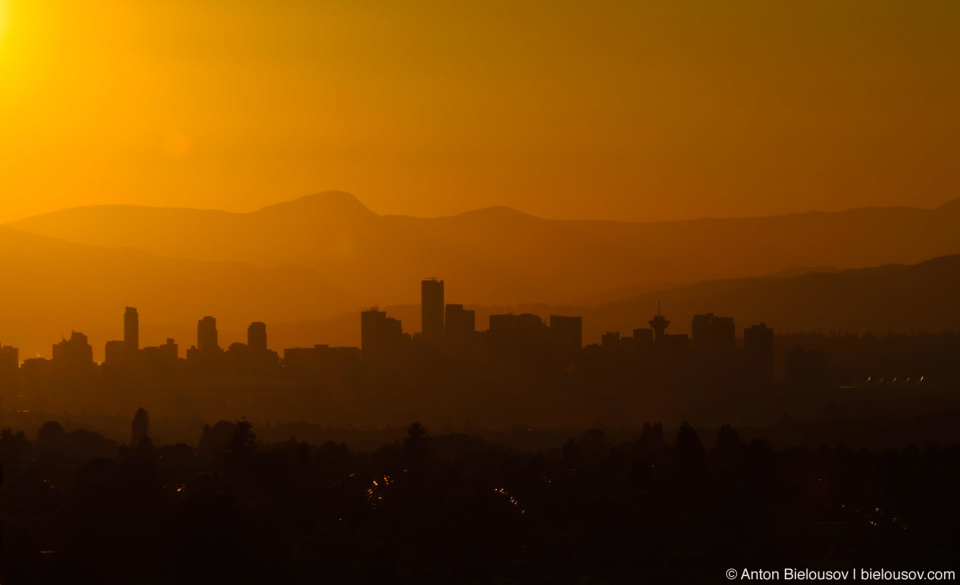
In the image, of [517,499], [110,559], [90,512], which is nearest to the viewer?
[110,559]

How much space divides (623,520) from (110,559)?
27680mm

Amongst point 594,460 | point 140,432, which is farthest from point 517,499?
point 140,432

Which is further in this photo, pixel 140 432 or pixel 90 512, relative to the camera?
pixel 140 432

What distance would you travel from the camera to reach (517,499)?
9069 centimetres

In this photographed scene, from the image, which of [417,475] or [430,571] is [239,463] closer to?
[417,475]

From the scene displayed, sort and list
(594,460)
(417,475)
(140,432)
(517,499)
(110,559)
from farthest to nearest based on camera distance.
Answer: (140,432)
(594,460)
(417,475)
(517,499)
(110,559)

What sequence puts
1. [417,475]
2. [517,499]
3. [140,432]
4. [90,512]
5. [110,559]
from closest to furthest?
[110,559] < [90,512] < [517,499] < [417,475] < [140,432]

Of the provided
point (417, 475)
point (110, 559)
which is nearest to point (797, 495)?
point (417, 475)

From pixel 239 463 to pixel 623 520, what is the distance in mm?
30617

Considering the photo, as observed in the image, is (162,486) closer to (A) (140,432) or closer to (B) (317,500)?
(B) (317,500)

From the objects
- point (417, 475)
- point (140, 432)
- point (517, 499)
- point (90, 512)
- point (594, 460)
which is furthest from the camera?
point (140, 432)

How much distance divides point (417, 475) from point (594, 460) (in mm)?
31496

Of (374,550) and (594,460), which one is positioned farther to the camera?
(594,460)

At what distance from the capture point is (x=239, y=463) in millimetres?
103188
